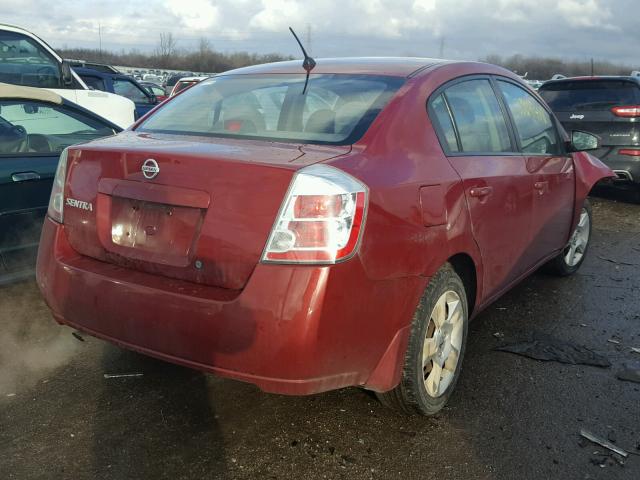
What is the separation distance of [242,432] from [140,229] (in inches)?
39.9

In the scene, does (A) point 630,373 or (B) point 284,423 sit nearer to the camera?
(B) point 284,423

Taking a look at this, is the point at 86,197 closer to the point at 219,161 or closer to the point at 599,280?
the point at 219,161

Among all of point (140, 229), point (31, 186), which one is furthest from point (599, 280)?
point (31, 186)

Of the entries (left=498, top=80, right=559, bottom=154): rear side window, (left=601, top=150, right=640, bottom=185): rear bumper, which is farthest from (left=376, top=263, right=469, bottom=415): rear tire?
(left=601, top=150, right=640, bottom=185): rear bumper

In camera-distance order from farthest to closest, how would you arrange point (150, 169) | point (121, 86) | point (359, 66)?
point (121, 86) < point (359, 66) < point (150, 169)

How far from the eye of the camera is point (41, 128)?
14.9 ft

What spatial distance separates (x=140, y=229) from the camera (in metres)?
2.48

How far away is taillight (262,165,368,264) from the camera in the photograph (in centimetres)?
219

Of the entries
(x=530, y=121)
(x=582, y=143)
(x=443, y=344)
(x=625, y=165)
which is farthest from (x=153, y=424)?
(x=625, y=165)

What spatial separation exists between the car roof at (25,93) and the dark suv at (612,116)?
246 inches

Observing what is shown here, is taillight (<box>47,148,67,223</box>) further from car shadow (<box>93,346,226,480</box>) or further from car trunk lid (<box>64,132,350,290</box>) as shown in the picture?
car shadow (<box>93,346,226,480</box>)

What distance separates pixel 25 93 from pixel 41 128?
28 centimetres

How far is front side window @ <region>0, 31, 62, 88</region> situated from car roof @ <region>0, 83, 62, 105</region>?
10.7 ft

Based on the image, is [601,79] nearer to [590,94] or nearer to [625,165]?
[590,94]
